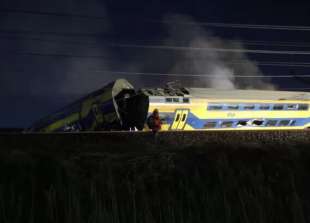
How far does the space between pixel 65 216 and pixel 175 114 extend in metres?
16.4

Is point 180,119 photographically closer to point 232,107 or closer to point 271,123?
point 232,107

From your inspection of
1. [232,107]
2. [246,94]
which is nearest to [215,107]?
[232,107]

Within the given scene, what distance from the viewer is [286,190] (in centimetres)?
762

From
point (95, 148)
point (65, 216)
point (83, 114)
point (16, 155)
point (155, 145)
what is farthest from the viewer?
point (83, 114)

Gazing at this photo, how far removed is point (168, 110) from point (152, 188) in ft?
48.3

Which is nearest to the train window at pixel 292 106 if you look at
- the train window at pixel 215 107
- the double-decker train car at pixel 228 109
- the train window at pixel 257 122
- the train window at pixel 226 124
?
the double-decker train car at pixel 228 109

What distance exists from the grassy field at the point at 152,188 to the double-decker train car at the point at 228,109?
38.5 ft

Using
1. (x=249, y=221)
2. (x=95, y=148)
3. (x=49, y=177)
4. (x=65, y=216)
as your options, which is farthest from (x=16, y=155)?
(x=249, y=221)

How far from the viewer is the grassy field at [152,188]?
20.2 ft

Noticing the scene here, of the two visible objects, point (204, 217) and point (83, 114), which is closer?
point (204, 217)

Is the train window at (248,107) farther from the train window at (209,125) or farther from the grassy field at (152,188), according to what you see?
the grassy field at (152,188)

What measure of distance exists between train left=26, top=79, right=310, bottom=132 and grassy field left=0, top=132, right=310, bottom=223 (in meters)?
11.4

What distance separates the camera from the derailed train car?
21.5 metres

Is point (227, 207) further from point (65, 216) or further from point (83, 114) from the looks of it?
point (83, 114)
